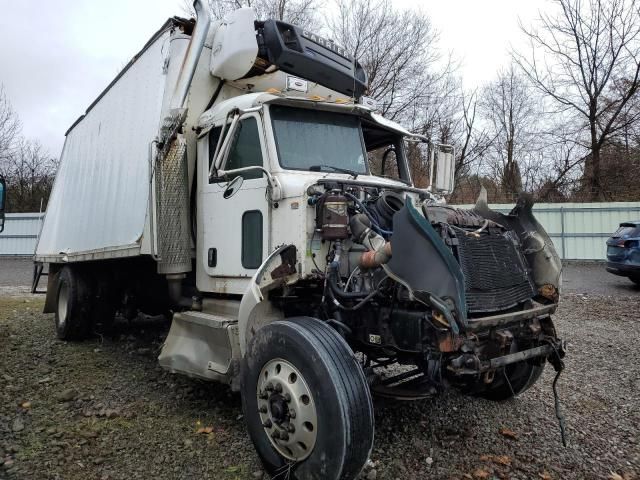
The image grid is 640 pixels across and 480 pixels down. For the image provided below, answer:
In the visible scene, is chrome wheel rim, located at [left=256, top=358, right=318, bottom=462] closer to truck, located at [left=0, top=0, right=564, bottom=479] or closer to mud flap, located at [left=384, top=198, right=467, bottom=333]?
truck, located at [left=0, top=0, right=564, bottom=479]

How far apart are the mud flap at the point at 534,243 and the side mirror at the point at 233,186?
1983 mm

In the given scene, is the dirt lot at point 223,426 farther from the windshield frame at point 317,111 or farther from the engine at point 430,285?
the windshield frame at point 317,111

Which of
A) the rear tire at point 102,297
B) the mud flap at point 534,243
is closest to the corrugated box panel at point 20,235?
the rear tire at point 102,297

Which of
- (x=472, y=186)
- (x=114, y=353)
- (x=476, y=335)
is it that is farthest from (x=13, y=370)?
(x=472, y=186)

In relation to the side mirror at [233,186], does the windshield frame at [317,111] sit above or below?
above

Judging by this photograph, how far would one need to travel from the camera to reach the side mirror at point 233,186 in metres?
4.56

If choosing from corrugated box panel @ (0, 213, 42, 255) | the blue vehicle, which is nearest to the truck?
the blue vehicle

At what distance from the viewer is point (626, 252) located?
10641 millimetres

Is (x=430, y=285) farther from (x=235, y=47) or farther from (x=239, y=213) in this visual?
(x=235, y=47)

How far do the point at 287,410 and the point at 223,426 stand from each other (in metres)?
1.29

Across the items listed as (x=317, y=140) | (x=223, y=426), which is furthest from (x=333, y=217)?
(x=223, y=426)

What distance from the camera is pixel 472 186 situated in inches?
1062

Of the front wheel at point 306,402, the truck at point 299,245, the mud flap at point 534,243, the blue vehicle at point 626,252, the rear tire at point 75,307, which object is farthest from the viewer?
the blue vehicle at point 626,252

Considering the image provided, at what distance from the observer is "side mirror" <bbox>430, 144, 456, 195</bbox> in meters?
5.47
